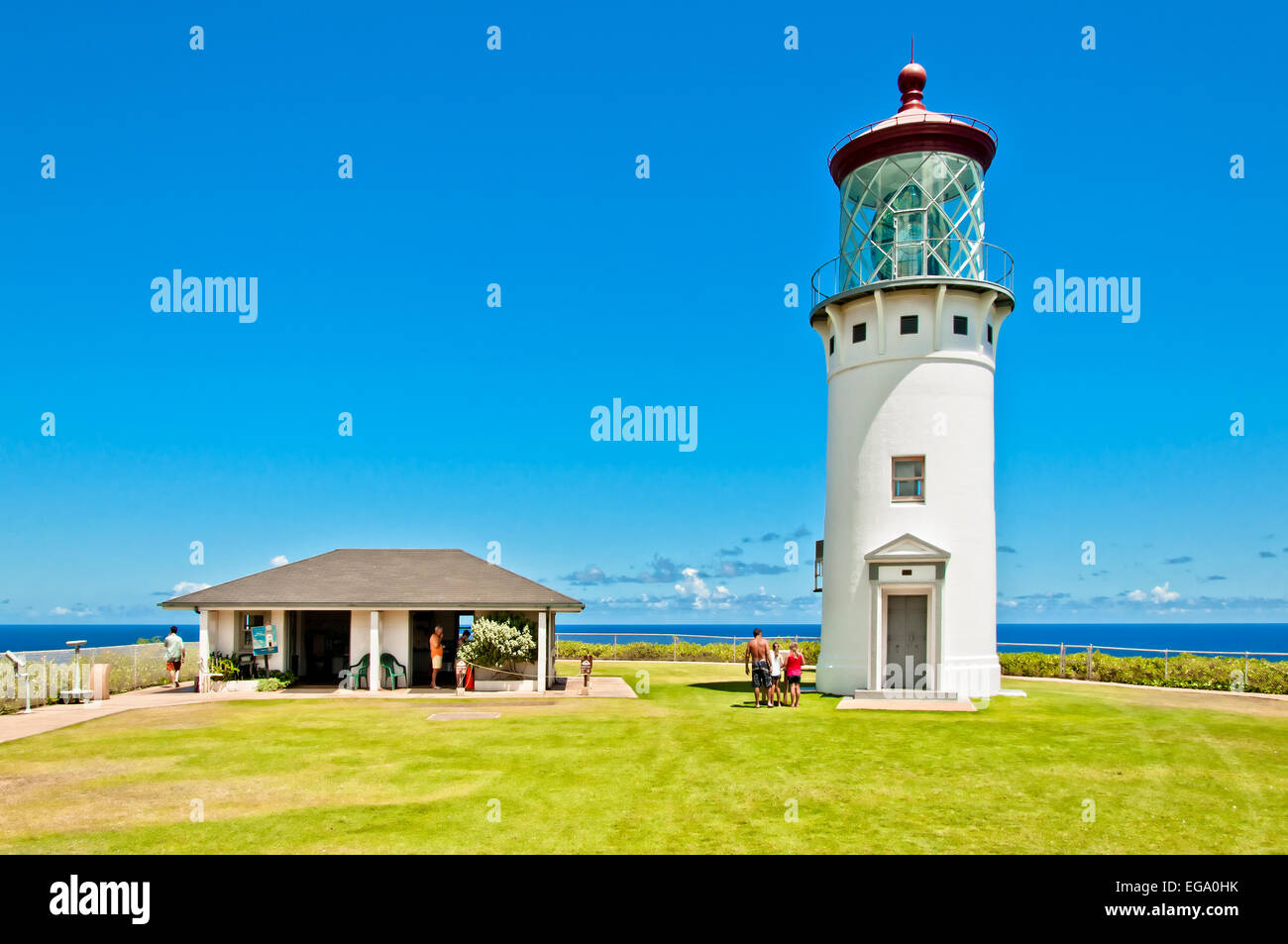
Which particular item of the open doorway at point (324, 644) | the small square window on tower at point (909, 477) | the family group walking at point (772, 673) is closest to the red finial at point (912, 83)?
the small square window on tower at point (909, 477)

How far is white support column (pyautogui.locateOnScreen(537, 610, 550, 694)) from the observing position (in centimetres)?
2362

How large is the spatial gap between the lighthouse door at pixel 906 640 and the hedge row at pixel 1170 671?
8.14 meters

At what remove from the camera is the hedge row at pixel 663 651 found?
36.2 metres

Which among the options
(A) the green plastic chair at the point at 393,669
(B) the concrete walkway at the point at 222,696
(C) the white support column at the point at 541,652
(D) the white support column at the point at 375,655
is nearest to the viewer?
(B) the concrete walkway at the point at 222,696

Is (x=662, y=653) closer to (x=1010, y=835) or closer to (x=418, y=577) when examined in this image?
(x=418, y=577)

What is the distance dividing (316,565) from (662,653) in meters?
15.9

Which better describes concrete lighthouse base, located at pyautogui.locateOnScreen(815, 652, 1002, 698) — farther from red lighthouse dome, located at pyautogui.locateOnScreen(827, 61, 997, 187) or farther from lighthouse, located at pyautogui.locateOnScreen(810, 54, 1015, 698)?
red lighthouse dome, located at pyautogui.locateOnScreen(827, 61, 997, 187)

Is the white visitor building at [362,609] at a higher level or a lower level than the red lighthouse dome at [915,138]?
lower

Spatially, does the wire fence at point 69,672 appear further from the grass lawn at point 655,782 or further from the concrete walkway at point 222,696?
the grass lawn at point 655,782

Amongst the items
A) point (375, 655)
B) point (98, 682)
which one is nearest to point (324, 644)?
point (375, 655)

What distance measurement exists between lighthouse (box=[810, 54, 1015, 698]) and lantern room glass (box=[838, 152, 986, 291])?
0.12 feet

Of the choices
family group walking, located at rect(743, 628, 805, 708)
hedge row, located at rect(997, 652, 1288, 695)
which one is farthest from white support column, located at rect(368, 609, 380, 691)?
hedge row, located at rect(997, 652, 1288, 695)
